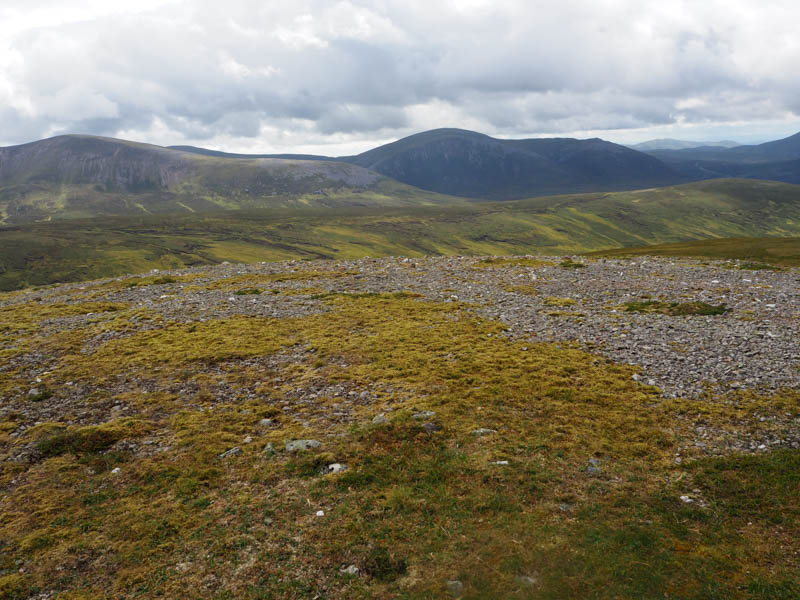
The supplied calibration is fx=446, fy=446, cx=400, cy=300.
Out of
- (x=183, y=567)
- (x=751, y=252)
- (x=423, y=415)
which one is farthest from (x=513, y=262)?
(x=183, y=567)

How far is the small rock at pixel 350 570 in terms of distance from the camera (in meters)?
10.8

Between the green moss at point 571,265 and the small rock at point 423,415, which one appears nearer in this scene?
the small rock at point 423,415

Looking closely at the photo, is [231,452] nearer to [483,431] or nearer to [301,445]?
[301,445]

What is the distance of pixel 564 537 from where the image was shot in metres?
11.4

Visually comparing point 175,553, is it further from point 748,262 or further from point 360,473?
point 748,262

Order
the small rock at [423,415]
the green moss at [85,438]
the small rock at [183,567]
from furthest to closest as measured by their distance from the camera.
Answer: the small rock at [423,415] < the green moss at [85,438] < the small rock at [183,567]

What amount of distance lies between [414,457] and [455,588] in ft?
17.5

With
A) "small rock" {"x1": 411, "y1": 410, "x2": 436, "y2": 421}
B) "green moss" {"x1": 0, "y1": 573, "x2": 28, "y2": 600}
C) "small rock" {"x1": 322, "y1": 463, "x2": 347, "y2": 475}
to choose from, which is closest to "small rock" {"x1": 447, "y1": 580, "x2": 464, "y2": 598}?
"small rock" {"x1": 322, "y1": 463, "x2": 347, "y2": 475}

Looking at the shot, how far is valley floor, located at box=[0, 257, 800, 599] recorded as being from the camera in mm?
10781

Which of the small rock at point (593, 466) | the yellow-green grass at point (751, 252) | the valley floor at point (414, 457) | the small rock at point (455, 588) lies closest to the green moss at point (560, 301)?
the valley floor at point (414, 457)

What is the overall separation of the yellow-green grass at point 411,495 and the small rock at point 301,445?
32cm

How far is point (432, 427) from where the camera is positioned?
17094 mm

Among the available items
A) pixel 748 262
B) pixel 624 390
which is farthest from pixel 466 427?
pixel 748 262

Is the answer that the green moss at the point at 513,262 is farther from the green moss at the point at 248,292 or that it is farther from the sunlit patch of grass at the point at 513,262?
the green moss at the point at 248,292
